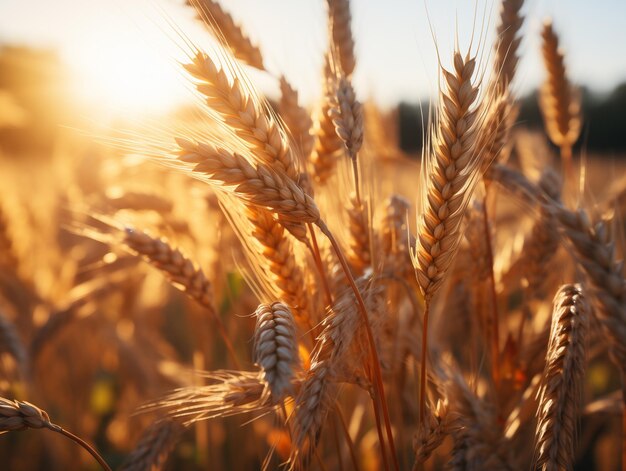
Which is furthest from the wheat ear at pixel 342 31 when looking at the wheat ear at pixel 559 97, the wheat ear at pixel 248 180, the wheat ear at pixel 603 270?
the wheat ear at pixel 559 97

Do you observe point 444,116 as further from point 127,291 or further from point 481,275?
point 127,291

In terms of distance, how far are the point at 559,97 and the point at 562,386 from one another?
5.08ft

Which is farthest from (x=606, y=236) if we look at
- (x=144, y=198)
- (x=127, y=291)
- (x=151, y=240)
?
(x=127, y=291)

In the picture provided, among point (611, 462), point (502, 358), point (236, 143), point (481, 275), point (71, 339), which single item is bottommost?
point (611, 462)

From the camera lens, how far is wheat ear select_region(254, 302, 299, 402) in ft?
2.77

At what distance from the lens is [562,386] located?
111cm

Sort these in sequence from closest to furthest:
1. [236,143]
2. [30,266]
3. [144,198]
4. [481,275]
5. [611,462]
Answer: [236,143]
[481,275]
[144,198]
[611,462]
[30,266]

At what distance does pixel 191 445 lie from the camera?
114 inches

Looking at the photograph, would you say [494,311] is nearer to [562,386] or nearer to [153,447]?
[562,386]

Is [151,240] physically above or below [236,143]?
below

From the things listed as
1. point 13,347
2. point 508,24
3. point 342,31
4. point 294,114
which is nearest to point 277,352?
point 294,114

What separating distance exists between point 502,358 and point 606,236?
57 centimetres

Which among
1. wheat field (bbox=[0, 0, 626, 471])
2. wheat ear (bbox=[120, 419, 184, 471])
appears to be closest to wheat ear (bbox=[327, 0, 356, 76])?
wheat field (bbox=[0, 0, 626, 471])

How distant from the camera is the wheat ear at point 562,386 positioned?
1104 millimetres
